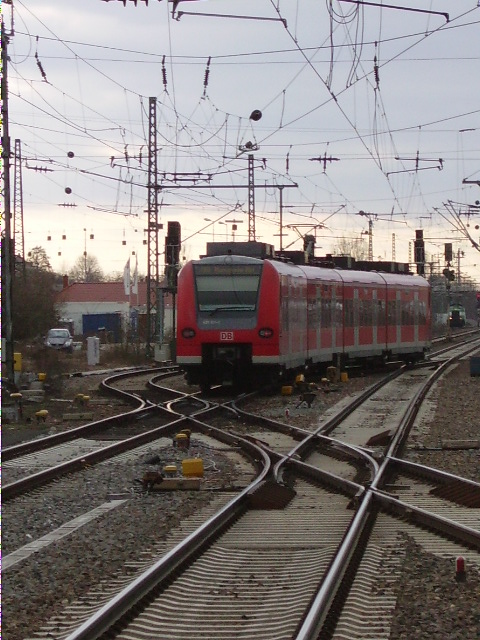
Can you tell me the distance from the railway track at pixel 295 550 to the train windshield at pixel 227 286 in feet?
32.1

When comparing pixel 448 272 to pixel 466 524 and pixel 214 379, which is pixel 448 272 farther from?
pixel 466 524

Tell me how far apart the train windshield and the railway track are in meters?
9.79

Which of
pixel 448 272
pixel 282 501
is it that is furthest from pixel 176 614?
pixel 448 272

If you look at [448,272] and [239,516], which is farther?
[448,272]

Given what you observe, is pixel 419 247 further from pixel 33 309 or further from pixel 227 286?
pixel 227 286

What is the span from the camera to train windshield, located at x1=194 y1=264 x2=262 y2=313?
23984 millimetres

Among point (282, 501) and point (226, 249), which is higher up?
point (226, 249)

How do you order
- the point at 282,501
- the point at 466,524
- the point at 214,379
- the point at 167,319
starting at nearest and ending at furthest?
the point at 466,524
the point at 282,501
the point at 214,379
the point at 167,319

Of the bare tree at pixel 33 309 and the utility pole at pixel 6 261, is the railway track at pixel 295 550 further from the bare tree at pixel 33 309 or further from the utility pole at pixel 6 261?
the bare tree at pixel 33 309

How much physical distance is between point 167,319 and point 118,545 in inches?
2583

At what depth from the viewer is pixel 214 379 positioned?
25.0 metres

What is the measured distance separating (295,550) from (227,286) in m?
15.9

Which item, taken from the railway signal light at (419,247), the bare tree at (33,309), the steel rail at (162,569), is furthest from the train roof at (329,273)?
the railway signal light at (419,247)

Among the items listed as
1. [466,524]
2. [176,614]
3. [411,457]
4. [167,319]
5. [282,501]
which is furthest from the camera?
[167,319]
